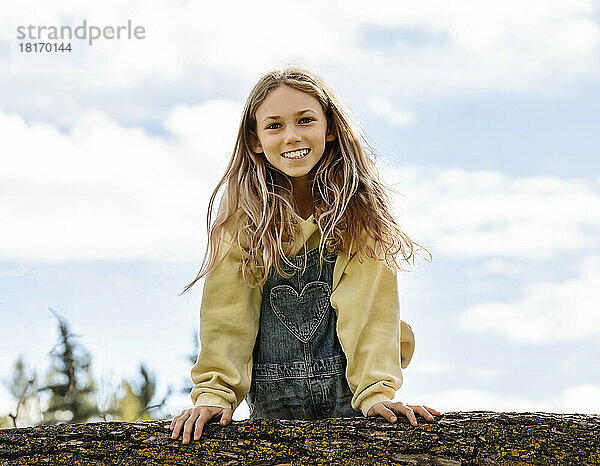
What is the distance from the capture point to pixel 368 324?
279 cm

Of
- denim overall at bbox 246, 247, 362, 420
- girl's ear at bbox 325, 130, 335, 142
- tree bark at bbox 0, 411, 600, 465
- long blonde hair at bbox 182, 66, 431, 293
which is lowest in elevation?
tree bark at bbox 0, 411, 600, 465

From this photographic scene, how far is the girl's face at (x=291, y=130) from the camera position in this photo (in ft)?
9.58

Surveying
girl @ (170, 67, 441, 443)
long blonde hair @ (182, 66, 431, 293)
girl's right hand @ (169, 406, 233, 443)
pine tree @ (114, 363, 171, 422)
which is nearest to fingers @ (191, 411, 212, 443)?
girl's right hand @ (169, 406, 233, 443)

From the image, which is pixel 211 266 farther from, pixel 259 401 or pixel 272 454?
pixel 272 454

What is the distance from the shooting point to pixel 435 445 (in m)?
2.22

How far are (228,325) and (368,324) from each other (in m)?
0.50

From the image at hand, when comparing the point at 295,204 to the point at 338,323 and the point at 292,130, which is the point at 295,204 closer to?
the point at 292,130

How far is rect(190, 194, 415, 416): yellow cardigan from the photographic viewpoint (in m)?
2.71

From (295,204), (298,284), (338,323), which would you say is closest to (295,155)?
(295,204)

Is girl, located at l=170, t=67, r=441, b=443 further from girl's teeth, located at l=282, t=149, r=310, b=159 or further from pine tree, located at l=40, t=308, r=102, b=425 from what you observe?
pine tree, located at l=40, t=308, r=102, b=425

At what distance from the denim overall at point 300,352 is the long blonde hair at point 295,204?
76 millimetres

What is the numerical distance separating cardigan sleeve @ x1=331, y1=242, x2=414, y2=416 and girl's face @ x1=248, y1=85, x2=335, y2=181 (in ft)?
1.39

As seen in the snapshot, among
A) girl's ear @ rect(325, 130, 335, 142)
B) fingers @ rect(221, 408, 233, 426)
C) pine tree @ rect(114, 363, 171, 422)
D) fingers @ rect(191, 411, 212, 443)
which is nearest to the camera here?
fingers @ rect(191, 411, 212, 443)

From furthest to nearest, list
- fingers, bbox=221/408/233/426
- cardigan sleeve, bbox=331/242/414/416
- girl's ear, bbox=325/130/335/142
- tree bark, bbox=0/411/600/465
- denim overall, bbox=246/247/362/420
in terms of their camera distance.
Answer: girl's ear, bbox=325/130/335/142, denim overall, bbox=246/247/362/420, cardigan sleeve, bbox=331/242/414/416, fingers, bbox=221/408/233/426, tree bark, bbox=0/411/600/465
